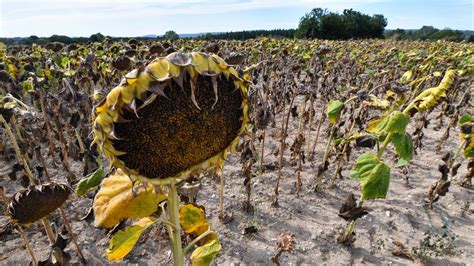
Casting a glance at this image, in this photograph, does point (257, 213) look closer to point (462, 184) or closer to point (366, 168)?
point (366, 168)

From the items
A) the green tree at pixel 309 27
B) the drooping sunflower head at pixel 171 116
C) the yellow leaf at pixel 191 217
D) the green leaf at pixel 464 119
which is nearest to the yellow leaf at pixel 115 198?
the drooping sunflower head at pixel 171 116

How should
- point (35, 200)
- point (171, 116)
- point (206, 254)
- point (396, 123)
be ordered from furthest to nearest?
point (396, 123)
point (35, 200)
point (206, 254)
point (171, 116)

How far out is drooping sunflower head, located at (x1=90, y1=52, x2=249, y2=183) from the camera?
849mm

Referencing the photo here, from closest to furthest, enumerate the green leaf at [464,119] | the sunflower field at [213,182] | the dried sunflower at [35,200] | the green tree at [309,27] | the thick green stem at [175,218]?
the sunflower field at [213,182]
the thick green stem at [175,218]
the dried sunflower at [35,200]
the green leaf at [464,119]
the green tree at [309,27]

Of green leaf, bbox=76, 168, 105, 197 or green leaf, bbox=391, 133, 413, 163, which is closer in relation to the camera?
green leaf, bbox=76, 168, 105, 197

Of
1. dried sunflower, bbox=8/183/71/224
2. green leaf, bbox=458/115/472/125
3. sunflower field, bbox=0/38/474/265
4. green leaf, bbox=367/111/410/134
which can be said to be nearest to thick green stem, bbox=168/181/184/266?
sunflower field, bbox=0/38/474/265

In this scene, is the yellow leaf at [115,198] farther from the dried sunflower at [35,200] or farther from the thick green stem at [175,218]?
the dried sunflower at [35,200]

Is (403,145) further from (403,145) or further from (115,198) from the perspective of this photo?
(115,198)

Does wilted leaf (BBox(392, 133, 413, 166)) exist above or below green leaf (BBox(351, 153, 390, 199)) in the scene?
above

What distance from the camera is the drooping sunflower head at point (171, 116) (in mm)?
849

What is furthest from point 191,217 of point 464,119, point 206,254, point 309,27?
point 309,27

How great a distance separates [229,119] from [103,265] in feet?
7.57

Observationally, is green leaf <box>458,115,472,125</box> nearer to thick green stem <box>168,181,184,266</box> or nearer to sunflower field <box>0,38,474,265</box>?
sunflower field <box>0,38,474,265</box>

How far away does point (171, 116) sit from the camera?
3.12 feet
